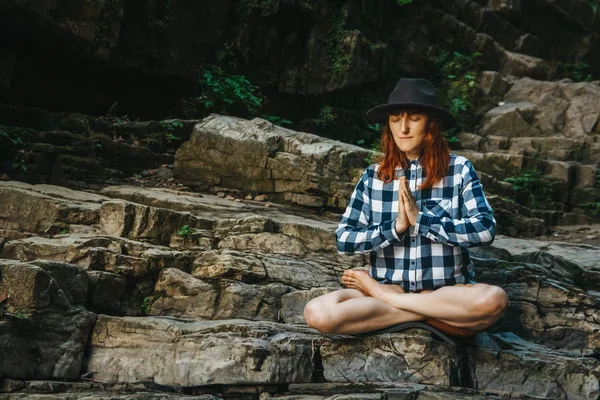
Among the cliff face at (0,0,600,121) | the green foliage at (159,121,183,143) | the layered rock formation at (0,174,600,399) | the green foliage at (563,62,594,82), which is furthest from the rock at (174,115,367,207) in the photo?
the green foliage at (563,62,594,82)

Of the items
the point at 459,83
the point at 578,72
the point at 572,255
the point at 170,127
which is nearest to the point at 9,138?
the point at 170,127

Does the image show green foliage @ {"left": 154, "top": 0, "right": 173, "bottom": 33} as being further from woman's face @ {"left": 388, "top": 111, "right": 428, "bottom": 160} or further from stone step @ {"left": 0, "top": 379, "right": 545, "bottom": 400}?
stone step @ {"left": 0, "top": 379, "right": 545, "bottom": 400}

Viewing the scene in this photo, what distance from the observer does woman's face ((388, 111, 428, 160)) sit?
3664 mm

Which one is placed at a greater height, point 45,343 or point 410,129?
point 410,129

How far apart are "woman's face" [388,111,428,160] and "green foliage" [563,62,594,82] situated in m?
15.7

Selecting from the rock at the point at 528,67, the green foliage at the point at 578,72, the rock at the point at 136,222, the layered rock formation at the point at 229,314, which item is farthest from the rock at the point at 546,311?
the green foliage at the point at 578,72

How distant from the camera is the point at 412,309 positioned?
3.46 metres

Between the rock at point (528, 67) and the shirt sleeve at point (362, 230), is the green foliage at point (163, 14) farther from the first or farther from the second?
the rock at point (528, 67)

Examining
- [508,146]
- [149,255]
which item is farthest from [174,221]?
[508,146]

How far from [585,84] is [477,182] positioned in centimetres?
1370

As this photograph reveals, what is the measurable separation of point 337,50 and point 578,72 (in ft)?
26.5

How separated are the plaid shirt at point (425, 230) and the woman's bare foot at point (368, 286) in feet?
0.27

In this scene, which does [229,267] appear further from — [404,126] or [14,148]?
[14,148]

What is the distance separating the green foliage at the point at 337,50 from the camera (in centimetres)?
1373
